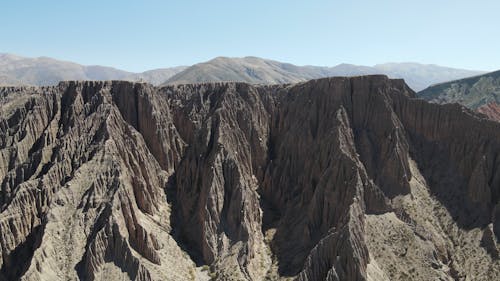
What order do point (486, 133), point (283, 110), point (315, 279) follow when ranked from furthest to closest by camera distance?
point (283, 110) → point (486, 133) → point (315, 279)

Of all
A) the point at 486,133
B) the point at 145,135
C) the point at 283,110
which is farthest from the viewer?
the point at 283,110

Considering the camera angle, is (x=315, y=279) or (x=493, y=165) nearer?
(x=315, y=279)

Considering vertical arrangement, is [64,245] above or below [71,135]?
below

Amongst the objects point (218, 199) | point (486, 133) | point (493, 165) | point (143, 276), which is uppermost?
point (486, 133)

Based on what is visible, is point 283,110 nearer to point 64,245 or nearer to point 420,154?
point 420,154

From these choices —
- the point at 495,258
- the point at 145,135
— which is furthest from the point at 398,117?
the point at 145,135

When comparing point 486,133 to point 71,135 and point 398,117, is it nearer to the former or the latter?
point 398,117

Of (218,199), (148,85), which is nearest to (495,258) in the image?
(218,199)
